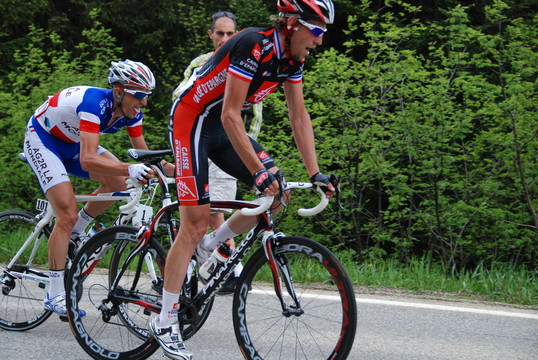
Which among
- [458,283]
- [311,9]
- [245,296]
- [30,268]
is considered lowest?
[458,283]

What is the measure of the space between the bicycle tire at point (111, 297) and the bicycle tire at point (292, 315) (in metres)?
0.73

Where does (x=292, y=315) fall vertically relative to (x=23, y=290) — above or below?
above

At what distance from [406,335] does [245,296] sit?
5.17 ft

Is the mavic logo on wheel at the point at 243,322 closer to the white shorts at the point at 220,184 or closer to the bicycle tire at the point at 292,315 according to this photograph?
the bicycle tire at the point at 292,315

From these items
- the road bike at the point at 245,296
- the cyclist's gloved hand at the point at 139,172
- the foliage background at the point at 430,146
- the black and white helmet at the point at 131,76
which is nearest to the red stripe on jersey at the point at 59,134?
the black and white helmet at the point at 131,76

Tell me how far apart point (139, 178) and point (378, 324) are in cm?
217

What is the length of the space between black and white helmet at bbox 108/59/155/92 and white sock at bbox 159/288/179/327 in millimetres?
1572

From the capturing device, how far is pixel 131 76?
5035 mm

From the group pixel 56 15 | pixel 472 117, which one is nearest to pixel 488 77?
pixel 472 117

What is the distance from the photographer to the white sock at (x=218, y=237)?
448cm

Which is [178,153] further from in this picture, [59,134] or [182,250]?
[59,134]

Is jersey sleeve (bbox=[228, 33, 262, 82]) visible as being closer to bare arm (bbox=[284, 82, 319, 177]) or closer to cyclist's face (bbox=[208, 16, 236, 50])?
bare arm (bbox=[284, 82, 319, 177])

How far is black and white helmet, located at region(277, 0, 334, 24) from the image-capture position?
12.5 feet

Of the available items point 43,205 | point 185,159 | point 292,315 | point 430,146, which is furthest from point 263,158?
point 430,146
